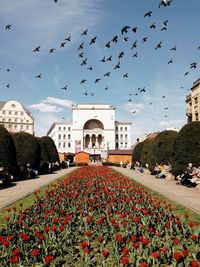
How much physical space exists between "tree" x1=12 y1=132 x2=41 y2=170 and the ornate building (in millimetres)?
34800

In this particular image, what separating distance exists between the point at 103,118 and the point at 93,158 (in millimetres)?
19994

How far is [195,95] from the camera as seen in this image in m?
59.2

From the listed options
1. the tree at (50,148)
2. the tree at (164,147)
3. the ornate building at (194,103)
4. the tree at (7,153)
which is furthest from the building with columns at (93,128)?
the tree at (7,153)

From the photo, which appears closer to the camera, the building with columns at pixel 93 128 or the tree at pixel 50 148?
the tree at pixel 50 148

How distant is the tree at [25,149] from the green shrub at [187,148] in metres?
15.0

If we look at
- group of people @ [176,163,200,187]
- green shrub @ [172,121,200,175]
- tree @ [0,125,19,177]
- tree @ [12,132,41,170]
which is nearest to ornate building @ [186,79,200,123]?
tree @ [12,132,41,170]

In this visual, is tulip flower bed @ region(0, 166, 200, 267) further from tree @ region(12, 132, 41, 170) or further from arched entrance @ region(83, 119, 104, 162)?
arched entrance @ region(83, 119, 104, 162)

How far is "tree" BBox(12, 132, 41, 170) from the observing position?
31.9 meters

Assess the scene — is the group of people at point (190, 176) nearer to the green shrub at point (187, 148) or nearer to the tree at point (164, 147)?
the green shrub at point (187, 148)

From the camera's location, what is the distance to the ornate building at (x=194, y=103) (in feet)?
190

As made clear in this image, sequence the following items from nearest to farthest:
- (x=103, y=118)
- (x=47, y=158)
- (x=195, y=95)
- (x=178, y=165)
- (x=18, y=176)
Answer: (x=178, y=165) → (x=18, y=176) → (x=47, y=158) → (x=195, y=95) → (x=103, y=118)

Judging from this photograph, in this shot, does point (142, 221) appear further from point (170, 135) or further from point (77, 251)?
point (170, 135)

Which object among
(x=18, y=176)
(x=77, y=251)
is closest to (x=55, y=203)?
(x=77, y=251)

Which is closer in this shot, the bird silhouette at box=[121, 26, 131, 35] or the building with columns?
the bird silhouette at box=[121, 26, 131, 35]
